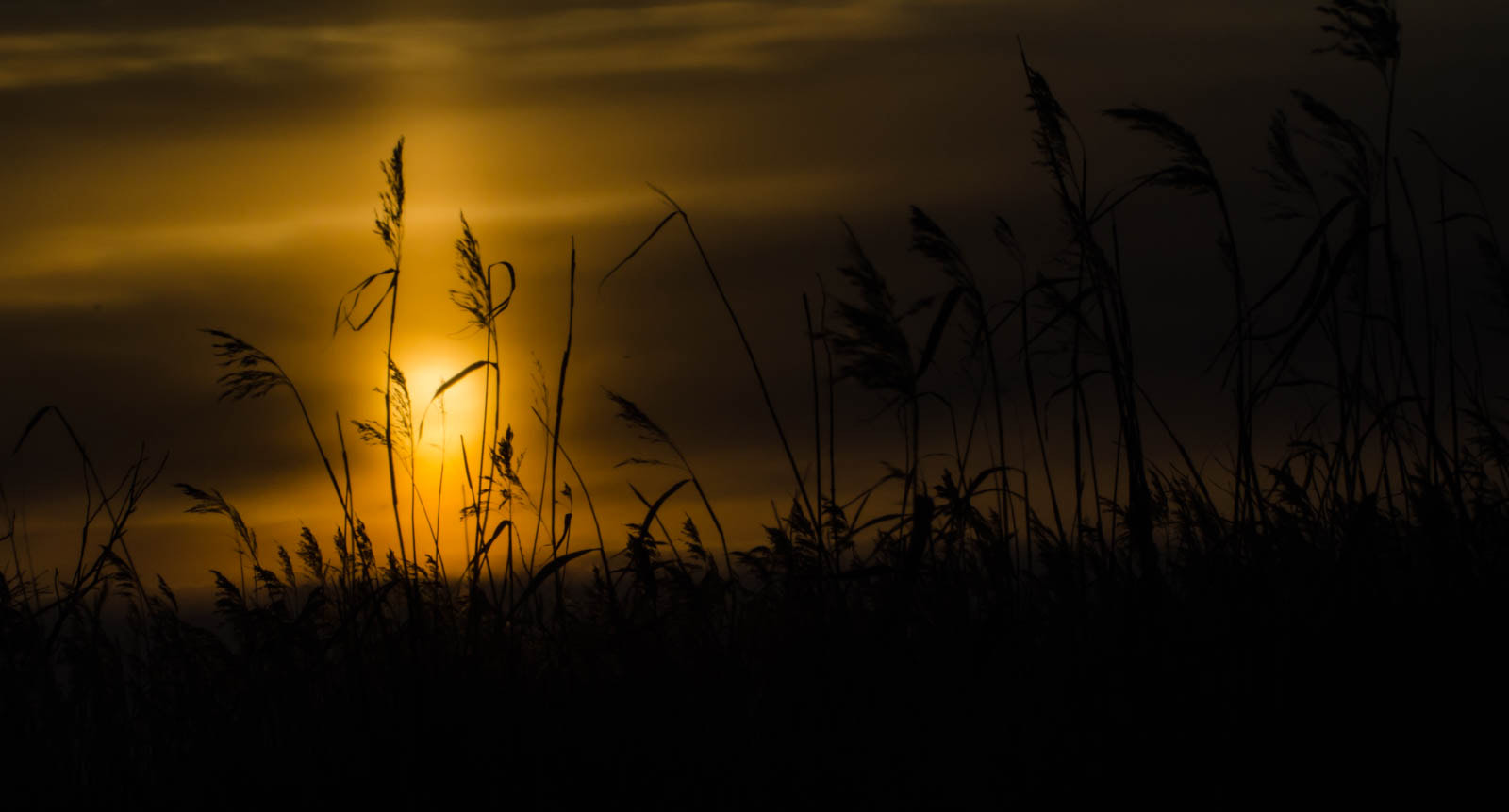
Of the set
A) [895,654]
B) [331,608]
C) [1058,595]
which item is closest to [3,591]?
[331,608]

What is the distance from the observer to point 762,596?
3.91 m

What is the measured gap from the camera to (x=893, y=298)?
361 centimetres

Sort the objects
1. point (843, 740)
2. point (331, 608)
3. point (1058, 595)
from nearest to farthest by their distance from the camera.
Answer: point (843, 740)
point (1058, 595)
point (331, 608)

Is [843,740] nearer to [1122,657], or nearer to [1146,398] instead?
[1122,657]

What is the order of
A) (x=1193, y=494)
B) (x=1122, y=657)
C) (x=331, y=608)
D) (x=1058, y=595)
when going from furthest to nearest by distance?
(x=331, y=608) < (x=1193, y=494) < (x=1058, y=595) < (x=1122, y=657)

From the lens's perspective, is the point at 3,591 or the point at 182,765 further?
the point at 3,591

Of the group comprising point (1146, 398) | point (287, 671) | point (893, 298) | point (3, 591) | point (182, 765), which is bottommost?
point (182, 765)

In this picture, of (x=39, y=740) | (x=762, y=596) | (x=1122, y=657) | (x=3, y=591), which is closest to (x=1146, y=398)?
(x=1122, y=657)

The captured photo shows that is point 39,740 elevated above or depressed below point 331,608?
below

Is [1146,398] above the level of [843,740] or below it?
above

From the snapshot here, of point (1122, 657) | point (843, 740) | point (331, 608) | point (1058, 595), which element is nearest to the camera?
point (843, 740)

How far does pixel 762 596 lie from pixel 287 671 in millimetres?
1408

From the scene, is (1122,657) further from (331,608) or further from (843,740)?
(331,608)

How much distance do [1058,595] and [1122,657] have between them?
1.46 ft
